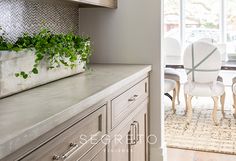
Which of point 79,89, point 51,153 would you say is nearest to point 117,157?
point 79,89

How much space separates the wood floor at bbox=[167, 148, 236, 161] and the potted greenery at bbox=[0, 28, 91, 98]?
1.49 m

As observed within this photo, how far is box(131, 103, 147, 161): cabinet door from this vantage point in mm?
2066

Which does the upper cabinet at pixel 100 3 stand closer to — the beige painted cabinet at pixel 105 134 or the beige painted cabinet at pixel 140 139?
the beige painted cabinet at pixel 105 134

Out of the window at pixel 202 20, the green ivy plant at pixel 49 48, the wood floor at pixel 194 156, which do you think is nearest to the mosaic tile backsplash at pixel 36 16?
the green ivy plant at pixel 49 48

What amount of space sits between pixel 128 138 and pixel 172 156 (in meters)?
1.27

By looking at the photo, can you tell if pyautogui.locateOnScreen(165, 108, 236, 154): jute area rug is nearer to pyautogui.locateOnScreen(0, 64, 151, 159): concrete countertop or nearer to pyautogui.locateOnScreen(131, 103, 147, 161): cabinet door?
pyautogui.locateOnScreen(131, 103, 147, 161): cabinet door

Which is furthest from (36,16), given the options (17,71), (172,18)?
(172,18)

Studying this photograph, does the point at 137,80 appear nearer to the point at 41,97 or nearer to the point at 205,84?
the point at 41,97

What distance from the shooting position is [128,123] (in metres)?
1.89

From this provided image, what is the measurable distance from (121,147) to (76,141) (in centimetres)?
64

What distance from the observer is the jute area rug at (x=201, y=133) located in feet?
10.9

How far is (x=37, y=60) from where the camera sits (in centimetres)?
148

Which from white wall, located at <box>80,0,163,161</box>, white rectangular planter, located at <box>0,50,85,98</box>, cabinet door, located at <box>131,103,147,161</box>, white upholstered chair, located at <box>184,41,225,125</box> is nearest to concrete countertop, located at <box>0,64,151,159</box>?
white rectangular planter, located at <box>0,50,85,98</box>

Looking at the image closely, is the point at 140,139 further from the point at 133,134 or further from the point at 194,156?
the point at 194,156
